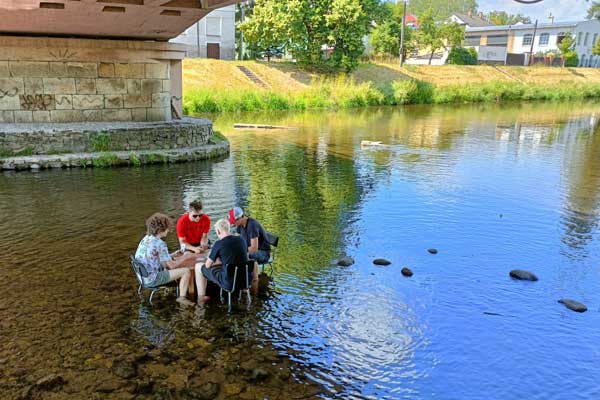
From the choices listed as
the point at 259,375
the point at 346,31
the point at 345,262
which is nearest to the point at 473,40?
the point at 346,31

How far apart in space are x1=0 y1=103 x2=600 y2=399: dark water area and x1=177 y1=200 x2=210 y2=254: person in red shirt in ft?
2.82

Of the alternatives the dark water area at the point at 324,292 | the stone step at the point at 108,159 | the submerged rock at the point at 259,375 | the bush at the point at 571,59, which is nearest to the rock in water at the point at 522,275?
the dark water area at the point at 324,292

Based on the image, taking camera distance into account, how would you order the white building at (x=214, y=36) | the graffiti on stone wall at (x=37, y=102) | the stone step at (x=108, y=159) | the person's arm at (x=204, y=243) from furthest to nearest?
1. the white building at (x=214, y=36)
2. the graffiti on stone wall at (x=37, y=102)
3. the stone step at (x=108, y=159)
4. the person's arm at (x=204, y=243)

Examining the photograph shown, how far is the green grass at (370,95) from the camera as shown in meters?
34.1

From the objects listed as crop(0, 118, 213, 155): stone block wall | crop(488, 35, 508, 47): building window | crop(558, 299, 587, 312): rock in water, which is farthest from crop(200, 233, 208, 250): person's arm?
crop(488, 35, 508, 47): building window

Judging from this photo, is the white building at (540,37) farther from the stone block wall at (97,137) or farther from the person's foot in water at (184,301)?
the person's foot in water at (184,301)

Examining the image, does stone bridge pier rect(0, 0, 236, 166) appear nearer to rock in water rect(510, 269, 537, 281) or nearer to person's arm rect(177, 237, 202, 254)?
person's arm rect(177, 237, 202, 254)

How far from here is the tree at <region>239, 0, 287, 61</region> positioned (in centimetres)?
4346

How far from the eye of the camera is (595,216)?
11.5 m

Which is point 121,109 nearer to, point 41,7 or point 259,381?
point 41,7

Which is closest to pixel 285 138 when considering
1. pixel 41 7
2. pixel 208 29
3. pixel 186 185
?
pixel 186 185

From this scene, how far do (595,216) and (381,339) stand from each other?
301 inches

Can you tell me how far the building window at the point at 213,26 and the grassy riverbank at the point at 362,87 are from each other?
304 inches

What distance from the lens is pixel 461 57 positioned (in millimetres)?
62625
